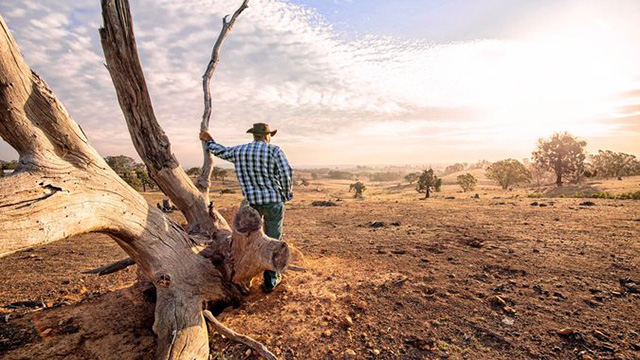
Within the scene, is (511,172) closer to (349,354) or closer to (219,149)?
(219,149)

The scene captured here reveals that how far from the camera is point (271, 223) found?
4.70 meters

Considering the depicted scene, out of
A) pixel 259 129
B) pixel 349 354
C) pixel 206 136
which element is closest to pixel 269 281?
pixel 349 354

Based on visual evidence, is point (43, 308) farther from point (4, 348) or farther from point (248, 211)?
point (248, 211)

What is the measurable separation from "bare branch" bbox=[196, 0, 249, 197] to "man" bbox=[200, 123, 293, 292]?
1.18 meters

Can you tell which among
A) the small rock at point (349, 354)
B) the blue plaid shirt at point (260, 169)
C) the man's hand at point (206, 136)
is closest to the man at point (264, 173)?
the blue plaid shirt at point (260, 169)

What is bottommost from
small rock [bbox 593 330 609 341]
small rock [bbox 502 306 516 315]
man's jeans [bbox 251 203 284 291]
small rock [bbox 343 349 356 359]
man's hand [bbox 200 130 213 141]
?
small rock [bbox 343 349 356 359]

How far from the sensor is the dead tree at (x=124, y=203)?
2.51 metres

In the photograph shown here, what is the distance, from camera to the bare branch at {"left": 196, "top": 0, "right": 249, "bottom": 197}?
5652 millimetres

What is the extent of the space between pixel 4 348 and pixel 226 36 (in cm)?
597

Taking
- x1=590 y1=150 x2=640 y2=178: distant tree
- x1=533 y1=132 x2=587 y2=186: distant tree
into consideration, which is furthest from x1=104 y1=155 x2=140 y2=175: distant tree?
x1=590 y1=150 x2=640 y2=178: distant tree

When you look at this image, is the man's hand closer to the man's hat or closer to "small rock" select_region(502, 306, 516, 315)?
the man's hat

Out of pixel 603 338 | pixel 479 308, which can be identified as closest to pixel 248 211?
pixel 479 308

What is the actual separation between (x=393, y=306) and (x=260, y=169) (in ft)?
8.79

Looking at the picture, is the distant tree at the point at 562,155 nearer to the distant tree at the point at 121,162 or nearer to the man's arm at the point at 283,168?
the man's arm at the point at 283,168
